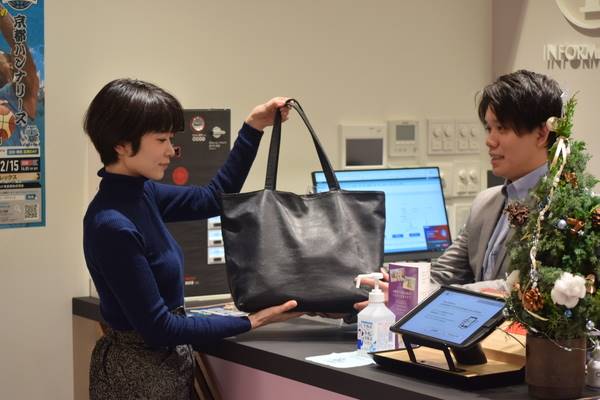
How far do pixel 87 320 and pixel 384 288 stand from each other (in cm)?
122

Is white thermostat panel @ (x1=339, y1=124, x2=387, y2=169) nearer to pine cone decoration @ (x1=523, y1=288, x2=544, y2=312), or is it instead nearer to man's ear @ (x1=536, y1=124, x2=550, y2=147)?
man's ear @ (x1=536, y1=124, x2=550, y2=147)

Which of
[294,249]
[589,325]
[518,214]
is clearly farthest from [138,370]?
[589,325]

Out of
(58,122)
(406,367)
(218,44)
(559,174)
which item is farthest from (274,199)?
(218,44)

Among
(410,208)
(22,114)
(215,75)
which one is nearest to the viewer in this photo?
(22,114)

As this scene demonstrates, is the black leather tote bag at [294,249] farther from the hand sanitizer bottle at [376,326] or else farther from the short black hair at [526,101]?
the short black hair at [526,101]

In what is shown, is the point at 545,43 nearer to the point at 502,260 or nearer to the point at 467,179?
the point at 467,179

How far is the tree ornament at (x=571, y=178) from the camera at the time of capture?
6.51 ft

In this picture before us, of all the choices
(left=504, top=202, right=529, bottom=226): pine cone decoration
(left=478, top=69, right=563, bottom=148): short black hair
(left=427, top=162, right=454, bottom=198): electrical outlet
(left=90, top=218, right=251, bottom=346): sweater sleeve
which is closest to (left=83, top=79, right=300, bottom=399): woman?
(left=90, top=218, right=251, bottom=346): sweater sleeve

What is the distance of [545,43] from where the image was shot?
4.40 meters

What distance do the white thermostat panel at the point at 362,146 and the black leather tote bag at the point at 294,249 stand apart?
147cm

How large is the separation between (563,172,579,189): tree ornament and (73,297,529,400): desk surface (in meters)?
0.42

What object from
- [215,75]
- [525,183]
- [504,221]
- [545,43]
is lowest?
[504,221]

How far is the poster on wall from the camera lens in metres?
3.21

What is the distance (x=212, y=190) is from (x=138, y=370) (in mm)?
560
